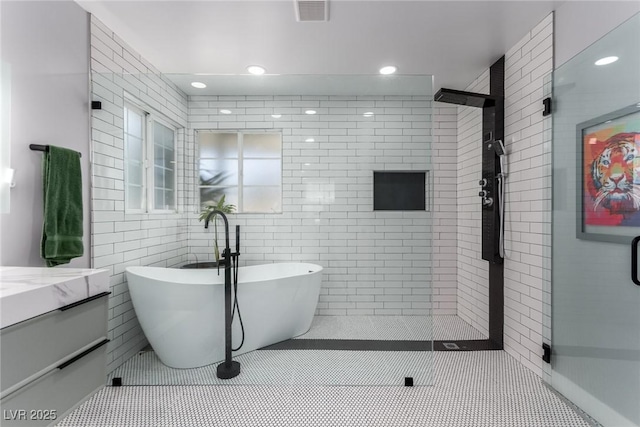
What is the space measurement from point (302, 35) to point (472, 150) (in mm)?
2168

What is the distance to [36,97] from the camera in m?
1.92

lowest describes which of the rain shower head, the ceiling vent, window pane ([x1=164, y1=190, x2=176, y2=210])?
window pane ([x1=164, y1=190, x2=176, y2=210])

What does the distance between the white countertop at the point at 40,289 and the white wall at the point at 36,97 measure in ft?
1.05

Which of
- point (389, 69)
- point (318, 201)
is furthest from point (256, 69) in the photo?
point (318, 201)

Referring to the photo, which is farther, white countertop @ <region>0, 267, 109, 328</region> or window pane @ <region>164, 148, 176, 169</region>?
window pane @ <region>164, 148, 176, 169</region>

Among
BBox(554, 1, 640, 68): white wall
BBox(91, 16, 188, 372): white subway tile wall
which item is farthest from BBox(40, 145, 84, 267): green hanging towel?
BBox(554, 1, 640, 68): white wall

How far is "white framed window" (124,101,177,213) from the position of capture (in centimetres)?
244

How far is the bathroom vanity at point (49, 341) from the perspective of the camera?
1165 millimetres

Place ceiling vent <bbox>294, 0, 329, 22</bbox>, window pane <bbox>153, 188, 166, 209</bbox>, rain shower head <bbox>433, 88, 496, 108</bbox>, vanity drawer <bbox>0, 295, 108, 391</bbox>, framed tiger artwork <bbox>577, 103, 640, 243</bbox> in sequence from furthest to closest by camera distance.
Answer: rain shower head <bbox>433, 88, 496, 108</bbox>, window pane <bbox>153, 188, 166, 209</bbox>, ceiling vent <bbox>294, 0, 329, 22</bbox>, framed tiger artwork <bbox>577, 103, 640, 243</bbox>, vanity drawer <bbox>0, 295, 108, 391</bbox>

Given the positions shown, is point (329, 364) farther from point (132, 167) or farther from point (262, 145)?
point (132, 167)

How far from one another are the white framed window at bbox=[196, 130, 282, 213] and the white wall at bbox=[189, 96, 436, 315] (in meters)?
0.07

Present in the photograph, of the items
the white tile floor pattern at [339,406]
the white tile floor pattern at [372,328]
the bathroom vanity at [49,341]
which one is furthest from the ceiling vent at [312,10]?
the white tile floor pattern at [339,406]

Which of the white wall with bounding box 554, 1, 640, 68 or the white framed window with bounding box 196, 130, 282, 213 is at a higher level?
the white wall with bounding box 554, 1, 640, 68

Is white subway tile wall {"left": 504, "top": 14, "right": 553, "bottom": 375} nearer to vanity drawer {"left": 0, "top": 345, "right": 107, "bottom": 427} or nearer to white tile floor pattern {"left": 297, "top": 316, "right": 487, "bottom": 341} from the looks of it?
white tile floor pattern {"left": 297, "top": 316, "right": 487, "bottom": 341}
